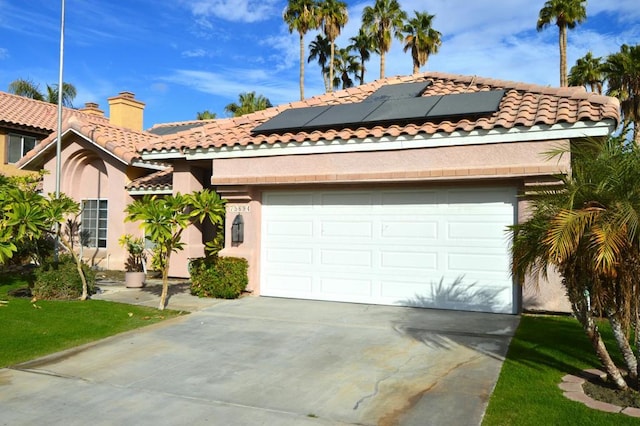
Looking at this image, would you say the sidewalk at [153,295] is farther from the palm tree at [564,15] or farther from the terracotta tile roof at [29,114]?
the palm tree at [564,15]

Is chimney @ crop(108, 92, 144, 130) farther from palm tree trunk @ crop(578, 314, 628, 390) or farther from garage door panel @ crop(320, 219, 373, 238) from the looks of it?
palm tree trunk @ crop(578, 314, 628, 390)

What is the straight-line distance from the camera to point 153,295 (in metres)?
11.8

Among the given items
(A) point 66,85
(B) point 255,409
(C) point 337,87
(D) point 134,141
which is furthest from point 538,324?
(A) point 66,85

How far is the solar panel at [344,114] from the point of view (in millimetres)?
11141

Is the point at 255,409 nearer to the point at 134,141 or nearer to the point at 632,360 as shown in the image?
the point at 632,360

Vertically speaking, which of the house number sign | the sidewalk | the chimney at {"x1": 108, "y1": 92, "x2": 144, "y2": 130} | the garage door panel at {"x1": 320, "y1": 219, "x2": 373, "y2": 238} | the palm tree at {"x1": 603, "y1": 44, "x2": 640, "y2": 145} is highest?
the palm tree at {"x1": 603, "y1": 44, "x2": 640, "y2": 145}

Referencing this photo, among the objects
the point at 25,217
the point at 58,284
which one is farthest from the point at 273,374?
the point at 58,284

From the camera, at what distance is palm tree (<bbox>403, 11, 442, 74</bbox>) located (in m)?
34.9

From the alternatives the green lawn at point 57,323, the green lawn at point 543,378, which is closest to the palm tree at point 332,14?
the green lawn at point 57,323

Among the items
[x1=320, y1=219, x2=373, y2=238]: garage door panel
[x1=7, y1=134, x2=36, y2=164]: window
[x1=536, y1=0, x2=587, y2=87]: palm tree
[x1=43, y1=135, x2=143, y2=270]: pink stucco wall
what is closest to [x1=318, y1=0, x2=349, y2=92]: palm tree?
[x1=536, y1=0, x2=587, y2=87]: palm tree

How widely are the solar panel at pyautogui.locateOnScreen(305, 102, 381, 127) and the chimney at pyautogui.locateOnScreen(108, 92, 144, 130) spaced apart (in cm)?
1234

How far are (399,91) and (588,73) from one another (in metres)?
24.2

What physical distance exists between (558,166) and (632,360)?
14.1 feet

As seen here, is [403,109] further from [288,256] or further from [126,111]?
[126,111]
